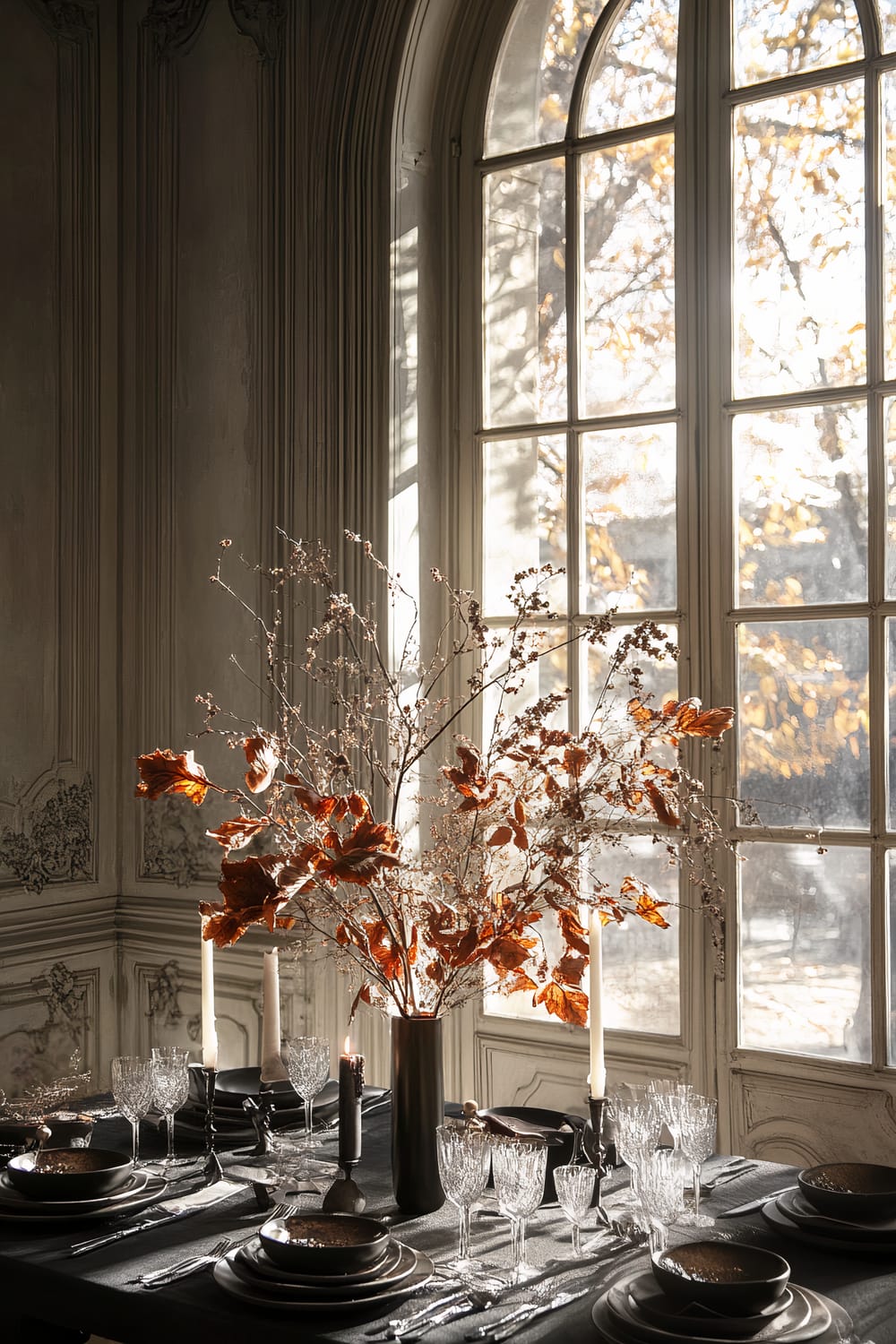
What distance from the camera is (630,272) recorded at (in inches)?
126

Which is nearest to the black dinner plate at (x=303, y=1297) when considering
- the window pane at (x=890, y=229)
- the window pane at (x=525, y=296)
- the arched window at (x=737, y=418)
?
the arched window at (x=737, y=418)

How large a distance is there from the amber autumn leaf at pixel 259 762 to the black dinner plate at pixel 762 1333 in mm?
731

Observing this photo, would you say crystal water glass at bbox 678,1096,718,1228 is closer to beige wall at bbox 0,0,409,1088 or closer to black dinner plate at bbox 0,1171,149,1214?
black dinner plate at bbox 0,1171,149,1214

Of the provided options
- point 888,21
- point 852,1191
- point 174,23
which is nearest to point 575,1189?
point 852,1191

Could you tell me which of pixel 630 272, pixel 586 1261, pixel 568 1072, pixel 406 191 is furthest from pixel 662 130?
pixel 586 1261

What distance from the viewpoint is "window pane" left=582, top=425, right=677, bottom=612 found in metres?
3.12

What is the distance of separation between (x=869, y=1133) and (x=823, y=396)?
150 cm

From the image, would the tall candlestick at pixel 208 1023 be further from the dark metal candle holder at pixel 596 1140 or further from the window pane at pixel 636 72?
the window pane at pixel 636 72

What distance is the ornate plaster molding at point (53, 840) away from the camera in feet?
11.4

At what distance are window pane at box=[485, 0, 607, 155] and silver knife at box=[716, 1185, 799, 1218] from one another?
7.92 ft

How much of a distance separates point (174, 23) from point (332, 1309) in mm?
3262

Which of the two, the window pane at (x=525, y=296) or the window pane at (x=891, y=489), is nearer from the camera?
the window pane at (x=891, y=489)

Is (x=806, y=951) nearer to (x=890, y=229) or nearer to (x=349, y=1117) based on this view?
(x=349, y=1117)

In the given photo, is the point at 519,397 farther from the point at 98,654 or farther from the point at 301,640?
the point at 98,654
